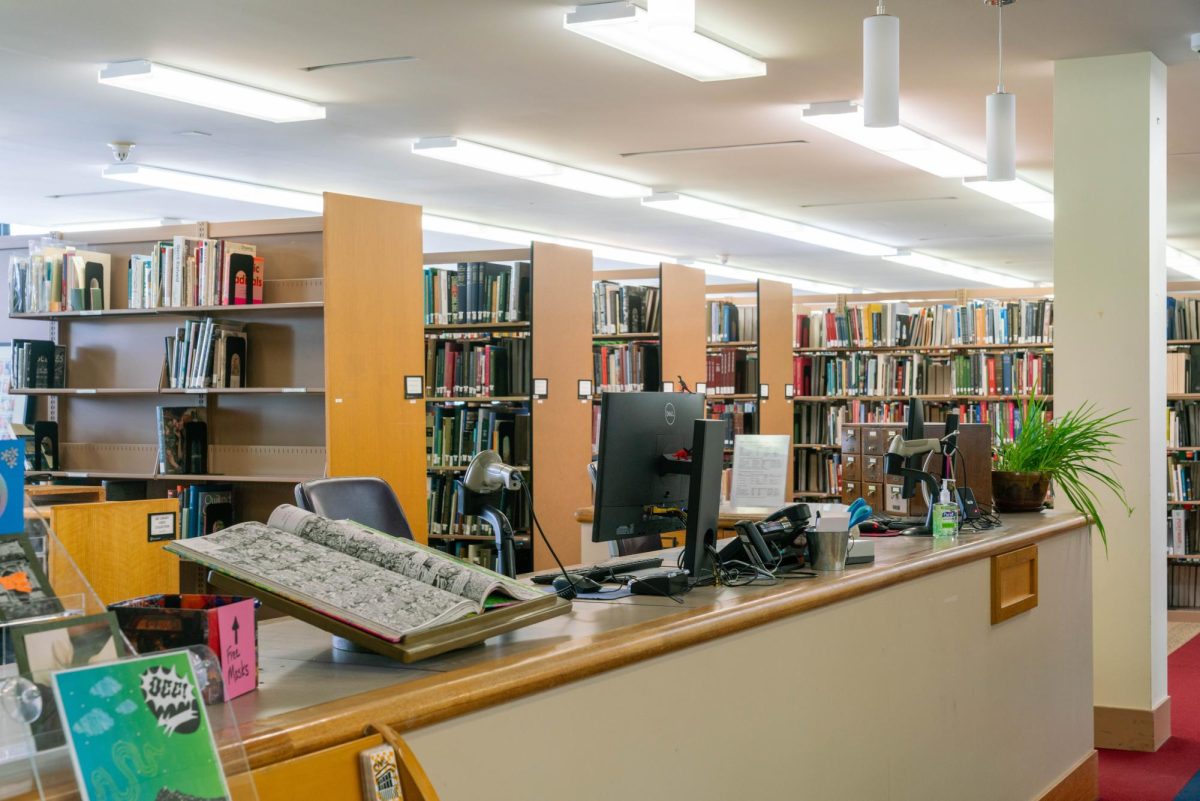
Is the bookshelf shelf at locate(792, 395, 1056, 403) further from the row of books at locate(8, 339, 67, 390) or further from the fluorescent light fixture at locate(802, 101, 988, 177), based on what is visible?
the row of books at locate(8, 339, 67, 390)

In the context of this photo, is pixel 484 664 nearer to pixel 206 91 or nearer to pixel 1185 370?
pixel 206 91

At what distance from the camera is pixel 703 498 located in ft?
8.43

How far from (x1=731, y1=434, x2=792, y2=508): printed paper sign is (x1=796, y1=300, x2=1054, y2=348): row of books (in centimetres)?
463

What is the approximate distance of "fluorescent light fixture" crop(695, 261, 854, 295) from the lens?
1475cm

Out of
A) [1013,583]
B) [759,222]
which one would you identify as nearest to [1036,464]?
[1013,583]

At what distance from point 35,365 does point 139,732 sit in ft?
19.9

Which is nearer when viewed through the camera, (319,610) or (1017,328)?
(319,610)

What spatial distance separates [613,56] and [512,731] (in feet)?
15.3

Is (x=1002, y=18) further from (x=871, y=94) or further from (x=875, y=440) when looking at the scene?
(x=875, y=440)

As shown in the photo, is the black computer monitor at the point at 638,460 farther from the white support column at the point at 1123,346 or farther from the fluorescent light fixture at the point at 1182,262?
the fluorescent light fixture at the point at 1182,262

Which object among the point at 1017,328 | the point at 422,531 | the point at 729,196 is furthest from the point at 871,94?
the point at 729,196

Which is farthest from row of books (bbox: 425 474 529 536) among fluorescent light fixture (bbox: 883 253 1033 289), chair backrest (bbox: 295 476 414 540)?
fluorescent light fixture (bbox: 883 253 1033 289)

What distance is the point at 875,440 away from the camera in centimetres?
652

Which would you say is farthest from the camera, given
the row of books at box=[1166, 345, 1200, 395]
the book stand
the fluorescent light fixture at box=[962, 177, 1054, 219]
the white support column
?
the fluorescent light fixture at box=[962, 177, 1054, 219]
